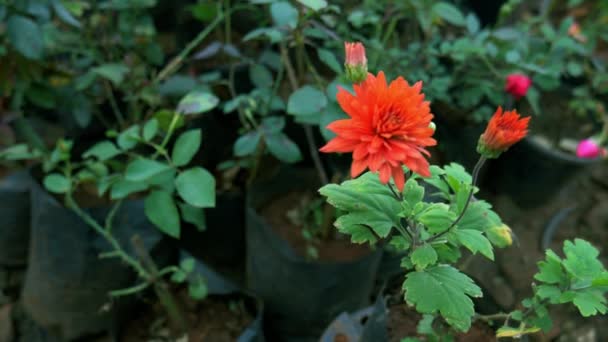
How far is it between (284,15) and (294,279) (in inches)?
24.7

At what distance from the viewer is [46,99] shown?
4.09 ft

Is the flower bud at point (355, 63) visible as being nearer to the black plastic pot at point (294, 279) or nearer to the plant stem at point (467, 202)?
the plant stem at point (467, 202)

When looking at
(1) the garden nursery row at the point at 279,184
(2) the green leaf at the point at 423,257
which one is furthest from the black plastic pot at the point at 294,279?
(2) the green leaf at the point at 423,257

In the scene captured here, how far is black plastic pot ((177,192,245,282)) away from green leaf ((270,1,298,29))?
2.11 ft

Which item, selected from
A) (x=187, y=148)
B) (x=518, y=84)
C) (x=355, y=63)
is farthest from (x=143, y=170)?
(x=518, y=84)

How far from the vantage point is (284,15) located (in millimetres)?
900

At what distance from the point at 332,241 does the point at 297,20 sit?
0.61 meters

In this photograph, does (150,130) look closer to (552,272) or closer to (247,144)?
(247,144)

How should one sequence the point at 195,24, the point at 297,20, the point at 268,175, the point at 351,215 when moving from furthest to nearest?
the point at 195,24
the point at 268,175
the point at 297,20
the point at 351,215

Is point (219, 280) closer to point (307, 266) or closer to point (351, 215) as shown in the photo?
point (307, 266)

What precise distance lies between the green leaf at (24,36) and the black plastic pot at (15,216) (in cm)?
31

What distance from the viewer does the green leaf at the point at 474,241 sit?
21.8 inches

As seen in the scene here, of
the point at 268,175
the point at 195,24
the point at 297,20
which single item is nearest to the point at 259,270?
the point at 268,175

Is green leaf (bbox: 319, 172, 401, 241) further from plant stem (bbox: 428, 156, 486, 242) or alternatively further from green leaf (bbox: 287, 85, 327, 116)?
green leaf (bbox: 287, 85, 327, 116)
